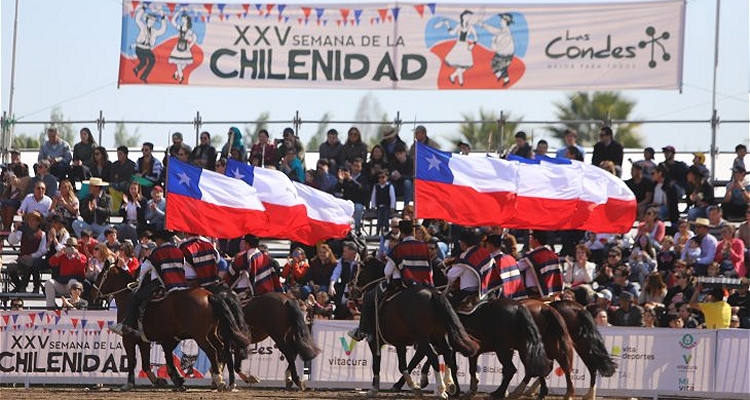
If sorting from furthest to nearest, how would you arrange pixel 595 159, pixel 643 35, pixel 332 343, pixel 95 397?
1. pixel 643 35
2. pixel 595 159
3. pixel 332 343
4. pixel 95 397

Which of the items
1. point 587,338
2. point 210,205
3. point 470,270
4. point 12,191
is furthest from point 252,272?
point 12,191

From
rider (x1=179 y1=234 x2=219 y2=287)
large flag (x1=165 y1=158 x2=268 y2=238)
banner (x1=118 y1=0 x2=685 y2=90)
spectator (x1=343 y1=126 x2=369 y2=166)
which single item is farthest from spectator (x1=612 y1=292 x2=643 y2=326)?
banner (x1=118 y1=0 x2=685 y2=90)

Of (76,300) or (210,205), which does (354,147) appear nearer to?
(210,205)

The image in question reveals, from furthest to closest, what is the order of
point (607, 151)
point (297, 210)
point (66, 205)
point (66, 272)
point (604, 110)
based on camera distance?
point (604, 110) → point (66, 205) → point (607, 151) → point (66, 272) → point (297, 210)

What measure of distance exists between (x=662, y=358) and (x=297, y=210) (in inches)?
225

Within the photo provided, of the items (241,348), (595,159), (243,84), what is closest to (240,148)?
(243,84)

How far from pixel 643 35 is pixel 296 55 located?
6572mm

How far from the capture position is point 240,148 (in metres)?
28.9

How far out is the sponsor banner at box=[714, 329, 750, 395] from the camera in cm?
2236

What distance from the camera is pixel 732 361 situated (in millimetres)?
22438

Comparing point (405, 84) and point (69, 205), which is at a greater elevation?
point (405, 84)

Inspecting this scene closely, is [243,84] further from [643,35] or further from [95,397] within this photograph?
[95,397]

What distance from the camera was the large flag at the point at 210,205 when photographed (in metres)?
23.1

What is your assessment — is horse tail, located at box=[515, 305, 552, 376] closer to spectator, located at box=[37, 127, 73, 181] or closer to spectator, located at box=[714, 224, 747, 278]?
spectator, located at box=[714, 224, 747, 278]
